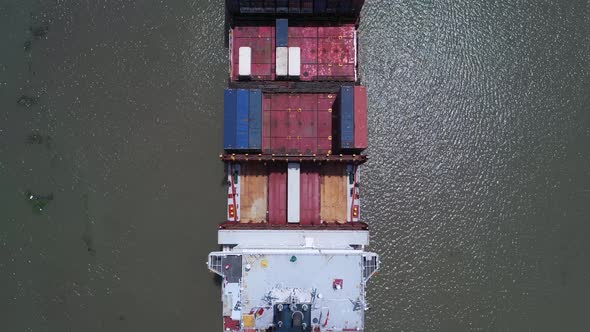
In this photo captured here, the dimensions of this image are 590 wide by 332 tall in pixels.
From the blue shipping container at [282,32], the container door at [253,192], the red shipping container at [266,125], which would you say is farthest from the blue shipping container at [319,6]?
the container door at [253,192]

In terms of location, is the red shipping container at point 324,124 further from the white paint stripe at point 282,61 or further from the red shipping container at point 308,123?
the white paint stripe at point 282,61

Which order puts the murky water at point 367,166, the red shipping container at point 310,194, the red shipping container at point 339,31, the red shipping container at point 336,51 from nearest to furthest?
1. the red shipping container at point 310,194
2. the red shipping container at point 336,51
3. the red shipping container at point 339,31
4. the murky water at point 367,166

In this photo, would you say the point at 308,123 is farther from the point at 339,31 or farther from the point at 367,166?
the point at 339,31

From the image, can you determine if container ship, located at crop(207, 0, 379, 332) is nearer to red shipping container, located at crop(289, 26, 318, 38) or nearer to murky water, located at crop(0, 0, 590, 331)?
red shipping container, located at crop(289, 26, 318, 38)

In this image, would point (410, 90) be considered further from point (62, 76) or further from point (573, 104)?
point (62, 76)

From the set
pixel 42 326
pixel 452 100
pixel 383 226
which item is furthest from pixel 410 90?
pixel 42 326
